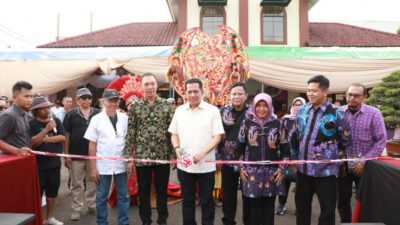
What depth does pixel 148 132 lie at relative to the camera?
3861 millimetres

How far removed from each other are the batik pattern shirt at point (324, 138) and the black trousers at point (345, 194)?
0.65 meters

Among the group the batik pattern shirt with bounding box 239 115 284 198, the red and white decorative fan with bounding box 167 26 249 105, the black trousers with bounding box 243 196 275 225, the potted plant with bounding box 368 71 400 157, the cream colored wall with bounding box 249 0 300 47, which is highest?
the cream colored wall with bounding box 249 0 300 47

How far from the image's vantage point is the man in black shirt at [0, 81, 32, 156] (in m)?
3.56

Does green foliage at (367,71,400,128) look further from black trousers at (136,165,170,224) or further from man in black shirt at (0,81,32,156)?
man in black shirt at (0,81,32,156)

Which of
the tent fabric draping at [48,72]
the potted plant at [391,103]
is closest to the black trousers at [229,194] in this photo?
the potted plant at [391,103]

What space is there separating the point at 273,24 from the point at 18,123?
13.1 metres

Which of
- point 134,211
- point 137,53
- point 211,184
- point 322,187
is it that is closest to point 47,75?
point 137,53

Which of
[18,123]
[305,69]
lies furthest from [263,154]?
[305,69]

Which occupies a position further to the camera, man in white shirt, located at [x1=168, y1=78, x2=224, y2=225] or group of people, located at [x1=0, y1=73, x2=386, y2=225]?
man in white shirt, located at [x1=168, y1=78, x2=224, y2=225]

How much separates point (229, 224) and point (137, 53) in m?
6.89

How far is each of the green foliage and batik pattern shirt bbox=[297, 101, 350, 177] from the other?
3.90 metres

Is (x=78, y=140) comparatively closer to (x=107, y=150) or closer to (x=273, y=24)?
(x=107, y=150)

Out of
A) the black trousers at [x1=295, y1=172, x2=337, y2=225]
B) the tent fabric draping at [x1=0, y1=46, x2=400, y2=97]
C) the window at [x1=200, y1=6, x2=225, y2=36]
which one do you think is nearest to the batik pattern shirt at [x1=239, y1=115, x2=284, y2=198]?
the black trousers at [x1=295, y1=172, x2=337, y2=225]

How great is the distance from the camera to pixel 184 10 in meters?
15.0
